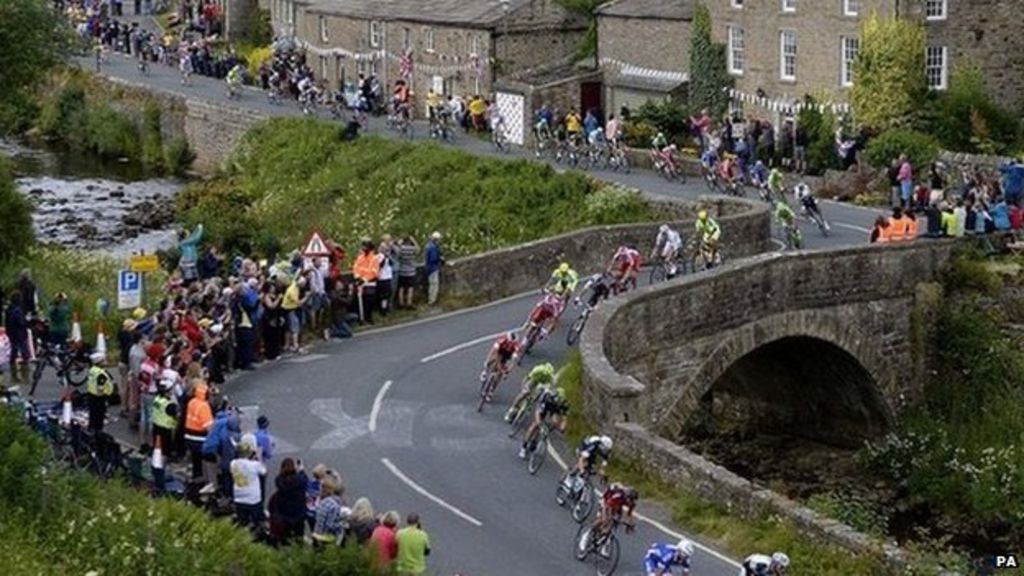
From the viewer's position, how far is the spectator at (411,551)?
71.7 feet

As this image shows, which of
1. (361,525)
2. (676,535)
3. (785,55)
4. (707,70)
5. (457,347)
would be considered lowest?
(676,535)

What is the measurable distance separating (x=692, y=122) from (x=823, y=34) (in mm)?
4252

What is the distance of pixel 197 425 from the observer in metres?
26.1

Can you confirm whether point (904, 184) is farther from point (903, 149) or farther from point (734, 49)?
point (734, 49)

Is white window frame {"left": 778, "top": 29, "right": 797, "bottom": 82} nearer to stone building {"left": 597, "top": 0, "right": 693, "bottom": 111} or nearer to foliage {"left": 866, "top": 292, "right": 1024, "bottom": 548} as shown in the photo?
stone building {"left": 597, "top": 0, "right": 693, "bottom": 111}

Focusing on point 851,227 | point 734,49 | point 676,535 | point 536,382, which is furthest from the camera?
point 734,49

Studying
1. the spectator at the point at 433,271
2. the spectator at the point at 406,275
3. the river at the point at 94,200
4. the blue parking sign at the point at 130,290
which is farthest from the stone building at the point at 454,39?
the blue parking sign at the point at 130,290

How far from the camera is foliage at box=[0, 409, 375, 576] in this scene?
21.0 meters

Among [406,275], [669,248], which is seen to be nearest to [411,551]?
[406,275]

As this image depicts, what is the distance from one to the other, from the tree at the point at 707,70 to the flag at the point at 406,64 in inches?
447

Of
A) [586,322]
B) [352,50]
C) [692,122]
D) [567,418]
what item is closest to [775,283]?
[586,322]

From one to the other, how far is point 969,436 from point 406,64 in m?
32.8

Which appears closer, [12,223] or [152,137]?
[12,223]

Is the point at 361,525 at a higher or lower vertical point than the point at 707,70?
lower
